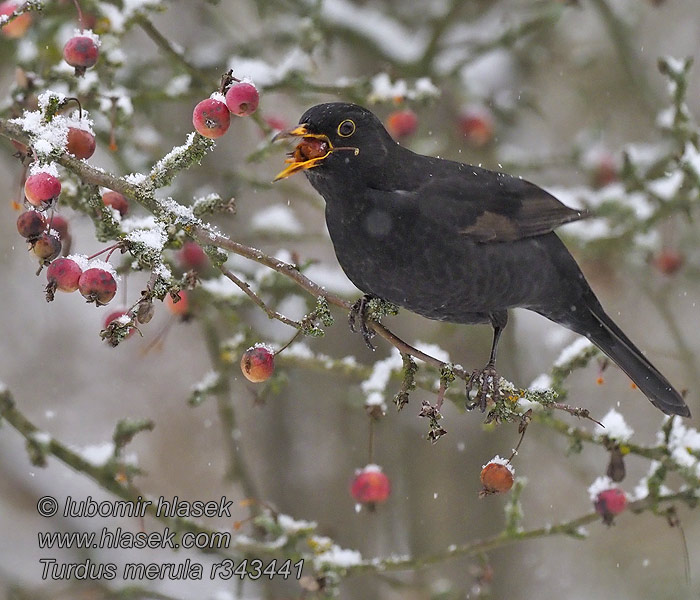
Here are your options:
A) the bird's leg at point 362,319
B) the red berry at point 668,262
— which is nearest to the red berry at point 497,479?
the bird's leg at point 362,319

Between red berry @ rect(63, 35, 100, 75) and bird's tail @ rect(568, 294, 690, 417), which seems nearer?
red berry @ rect(63, 35, 100, 75)

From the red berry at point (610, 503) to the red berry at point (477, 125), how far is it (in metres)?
2.65

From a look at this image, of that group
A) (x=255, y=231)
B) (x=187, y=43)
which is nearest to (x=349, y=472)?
(x=255, y=231)

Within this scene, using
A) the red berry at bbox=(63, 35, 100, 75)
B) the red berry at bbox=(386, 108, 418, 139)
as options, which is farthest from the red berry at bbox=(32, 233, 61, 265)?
the red berry at bbox=(386, 108, 418, 139)

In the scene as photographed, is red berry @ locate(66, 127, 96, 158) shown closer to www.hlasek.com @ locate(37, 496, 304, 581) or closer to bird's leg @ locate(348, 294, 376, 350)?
bird's leg @ locate(348, 294, 376, 350)

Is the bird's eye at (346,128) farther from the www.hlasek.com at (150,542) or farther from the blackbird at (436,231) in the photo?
the www.hlasek.com at (150,542)

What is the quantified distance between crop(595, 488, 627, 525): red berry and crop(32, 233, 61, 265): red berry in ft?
6.52

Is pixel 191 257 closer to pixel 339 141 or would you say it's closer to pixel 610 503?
pixel 339 141

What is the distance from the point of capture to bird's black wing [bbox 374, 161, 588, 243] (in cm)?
321

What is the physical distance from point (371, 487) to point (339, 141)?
1299mm

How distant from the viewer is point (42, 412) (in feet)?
25.1

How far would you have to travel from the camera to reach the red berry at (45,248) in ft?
6.97

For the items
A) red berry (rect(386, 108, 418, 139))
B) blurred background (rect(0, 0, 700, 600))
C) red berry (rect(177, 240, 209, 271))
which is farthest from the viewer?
red berry (rect(386, 108, 418, 139))

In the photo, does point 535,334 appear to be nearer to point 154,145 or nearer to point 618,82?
point 618,82
